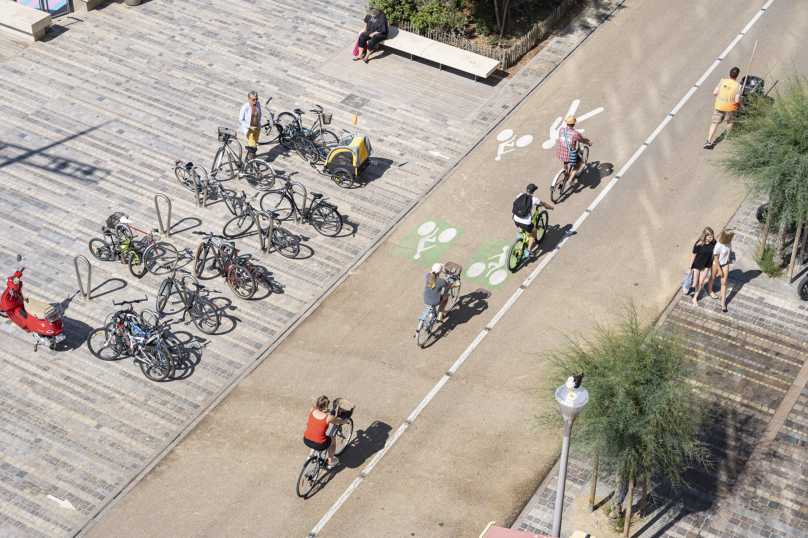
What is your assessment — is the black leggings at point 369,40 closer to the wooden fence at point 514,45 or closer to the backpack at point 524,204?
the wooden fence at point 514,45

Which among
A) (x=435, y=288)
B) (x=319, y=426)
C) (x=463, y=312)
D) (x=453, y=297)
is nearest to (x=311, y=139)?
(x=453, y=297)

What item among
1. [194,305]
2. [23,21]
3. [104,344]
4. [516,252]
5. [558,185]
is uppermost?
[23,21]

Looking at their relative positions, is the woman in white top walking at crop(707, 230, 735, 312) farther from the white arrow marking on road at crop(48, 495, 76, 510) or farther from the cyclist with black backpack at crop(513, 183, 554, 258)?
the white arrow marking on road at crop(48, 495, 76, 510)

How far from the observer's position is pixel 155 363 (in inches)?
703

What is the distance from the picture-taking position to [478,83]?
25375 mm

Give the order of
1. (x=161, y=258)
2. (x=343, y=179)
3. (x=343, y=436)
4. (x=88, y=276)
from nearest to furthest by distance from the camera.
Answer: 1. (x=343, y=436)
2. (x=88, y=276)
3. (x=161, y=258)
4. (x=343, y=179)

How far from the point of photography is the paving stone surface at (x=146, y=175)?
1709 centimetres

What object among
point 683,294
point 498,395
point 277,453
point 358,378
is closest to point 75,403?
point 277,453

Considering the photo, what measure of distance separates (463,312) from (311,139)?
246 inches

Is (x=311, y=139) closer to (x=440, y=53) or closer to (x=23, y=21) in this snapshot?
(x=440, y=53)

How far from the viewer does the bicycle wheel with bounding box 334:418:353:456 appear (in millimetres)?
16359

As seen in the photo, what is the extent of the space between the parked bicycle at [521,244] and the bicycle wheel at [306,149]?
556 cm

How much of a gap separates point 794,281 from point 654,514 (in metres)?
6.86

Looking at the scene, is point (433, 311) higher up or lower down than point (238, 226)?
higher up
